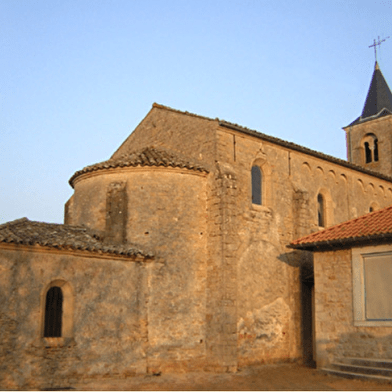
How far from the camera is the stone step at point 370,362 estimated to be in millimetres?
13738

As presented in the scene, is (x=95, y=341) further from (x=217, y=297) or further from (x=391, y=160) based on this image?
(x=391, y=160)

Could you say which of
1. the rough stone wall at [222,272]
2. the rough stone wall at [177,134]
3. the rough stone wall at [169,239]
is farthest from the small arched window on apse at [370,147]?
Result: the rough stone wall at [169,239]

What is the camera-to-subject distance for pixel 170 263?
53.3ft

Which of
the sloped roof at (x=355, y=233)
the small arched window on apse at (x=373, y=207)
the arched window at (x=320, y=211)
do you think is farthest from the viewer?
the small arched window on apse at (x=373, y=207)

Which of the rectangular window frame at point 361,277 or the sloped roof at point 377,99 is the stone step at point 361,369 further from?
the sloped roof at point 377,99

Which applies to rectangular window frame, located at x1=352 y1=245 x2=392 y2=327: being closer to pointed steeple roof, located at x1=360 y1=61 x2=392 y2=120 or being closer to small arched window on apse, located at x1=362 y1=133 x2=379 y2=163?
small arched window on apse, located at x1=362 y1=133 x2=379 y2=163

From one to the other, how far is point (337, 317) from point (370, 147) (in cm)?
1767

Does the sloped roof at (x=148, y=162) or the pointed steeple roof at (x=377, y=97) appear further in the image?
the pointed steeple roof at (x=377, y=97)

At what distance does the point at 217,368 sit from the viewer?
623 inches

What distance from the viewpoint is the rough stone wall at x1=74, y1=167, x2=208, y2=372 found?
15742 mm

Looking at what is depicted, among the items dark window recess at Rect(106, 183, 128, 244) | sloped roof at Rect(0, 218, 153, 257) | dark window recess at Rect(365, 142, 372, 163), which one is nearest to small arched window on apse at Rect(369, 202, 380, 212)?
dark window recess at Rect(365, 142, 372, 163)

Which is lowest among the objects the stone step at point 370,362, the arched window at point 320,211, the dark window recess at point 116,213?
the stone step at point 370,362

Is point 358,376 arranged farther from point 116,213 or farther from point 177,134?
point 177,134

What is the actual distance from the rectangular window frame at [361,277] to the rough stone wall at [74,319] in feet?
20.4
